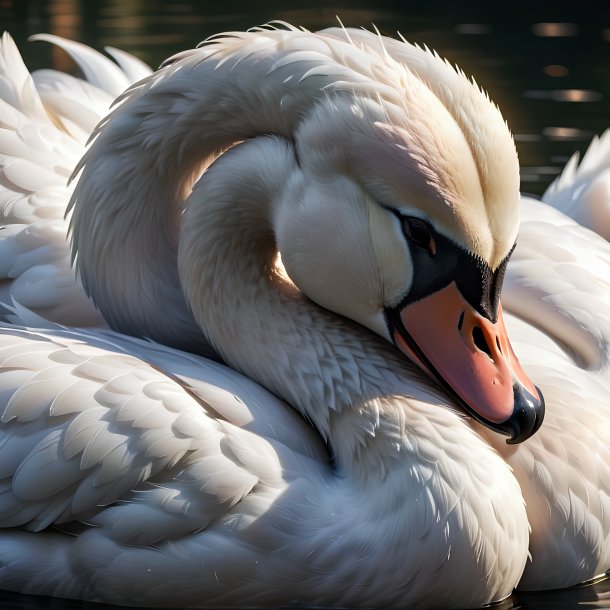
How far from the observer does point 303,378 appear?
164 inches

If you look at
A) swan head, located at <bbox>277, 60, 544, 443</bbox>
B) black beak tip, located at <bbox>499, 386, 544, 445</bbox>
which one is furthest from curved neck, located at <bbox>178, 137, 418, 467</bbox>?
black beak tip, located at <bbox>499, 386, 544, 445</bbox>

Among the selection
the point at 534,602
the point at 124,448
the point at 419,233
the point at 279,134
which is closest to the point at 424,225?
the point at 419,233

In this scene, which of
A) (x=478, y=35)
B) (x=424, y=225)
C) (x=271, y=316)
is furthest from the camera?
(x=478, y=35)

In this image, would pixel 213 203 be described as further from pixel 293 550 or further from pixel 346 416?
pixel 293 550

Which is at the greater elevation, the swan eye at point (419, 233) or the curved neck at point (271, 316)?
the swan eye at point (419, 233)

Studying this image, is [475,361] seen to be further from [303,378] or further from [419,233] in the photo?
[303,378]

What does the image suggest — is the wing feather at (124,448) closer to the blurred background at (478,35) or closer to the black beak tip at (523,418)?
the black beak tip at (523,418)

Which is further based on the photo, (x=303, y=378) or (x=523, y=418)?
(x=303, y=378)

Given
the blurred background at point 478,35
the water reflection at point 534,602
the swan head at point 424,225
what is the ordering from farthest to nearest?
the blurred background at point 478,35, the water reflection at point 534,602, the swan head at point 424,225

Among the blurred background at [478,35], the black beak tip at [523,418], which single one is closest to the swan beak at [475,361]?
the black beak tip at [523,418]

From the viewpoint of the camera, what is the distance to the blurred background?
29.4 feet

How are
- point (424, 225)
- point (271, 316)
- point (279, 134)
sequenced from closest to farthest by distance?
point (424, 225) → point (279, 134) → point (271, 316)

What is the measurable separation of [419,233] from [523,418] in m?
0.52

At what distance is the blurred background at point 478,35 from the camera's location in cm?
895
